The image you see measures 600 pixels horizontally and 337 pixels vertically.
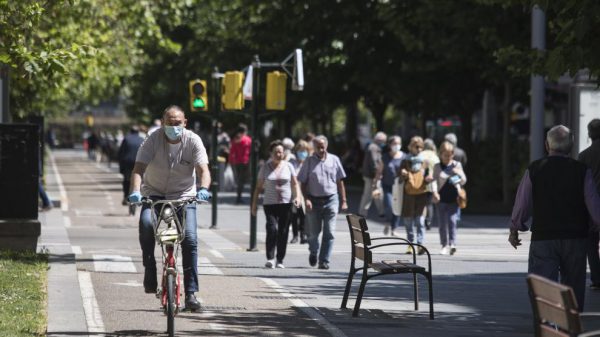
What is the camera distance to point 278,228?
17.2 metres

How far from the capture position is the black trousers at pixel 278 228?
17.2m

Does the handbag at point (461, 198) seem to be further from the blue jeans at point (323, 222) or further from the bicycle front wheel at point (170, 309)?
the bicycle front wheel at point (170, 309)

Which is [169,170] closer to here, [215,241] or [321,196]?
[321,196]

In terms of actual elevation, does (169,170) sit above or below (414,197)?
above

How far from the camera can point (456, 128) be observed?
5631 cm

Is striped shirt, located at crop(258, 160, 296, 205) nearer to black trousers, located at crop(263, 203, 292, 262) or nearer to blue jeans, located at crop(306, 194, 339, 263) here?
black trousers, located at crop(263, 203, 292, 262)

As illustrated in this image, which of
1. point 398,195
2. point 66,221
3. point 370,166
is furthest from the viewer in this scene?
point 370,166

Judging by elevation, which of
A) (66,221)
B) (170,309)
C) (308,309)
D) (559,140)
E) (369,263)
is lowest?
(66,221)

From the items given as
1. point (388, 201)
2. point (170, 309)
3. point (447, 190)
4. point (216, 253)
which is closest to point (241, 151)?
point (388, 201)

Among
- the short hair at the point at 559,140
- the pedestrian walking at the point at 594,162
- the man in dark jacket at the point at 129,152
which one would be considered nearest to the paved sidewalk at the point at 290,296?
the pedestrian walking at the point at 594,162

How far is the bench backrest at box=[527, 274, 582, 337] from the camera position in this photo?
580cm

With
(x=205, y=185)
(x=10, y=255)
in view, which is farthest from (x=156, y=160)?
(x=10, y=255)

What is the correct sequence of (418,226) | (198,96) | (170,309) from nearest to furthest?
(170,309)
(418,226)
(198,96)

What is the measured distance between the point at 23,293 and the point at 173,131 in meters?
2.40
